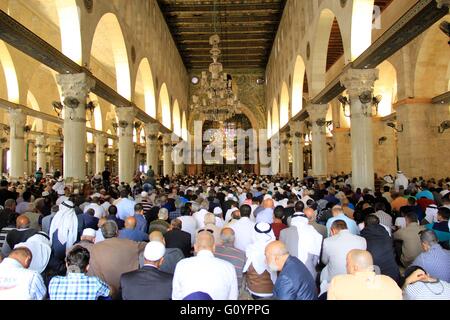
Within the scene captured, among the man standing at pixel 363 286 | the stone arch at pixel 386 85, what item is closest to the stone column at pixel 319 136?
the stone arch at pixel 386 85

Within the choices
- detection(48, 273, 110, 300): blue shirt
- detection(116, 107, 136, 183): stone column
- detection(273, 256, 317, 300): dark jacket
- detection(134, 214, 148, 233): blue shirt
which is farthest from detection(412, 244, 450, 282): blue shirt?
detection(116, 107, 136, 183): stone column

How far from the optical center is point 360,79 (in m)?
10.8

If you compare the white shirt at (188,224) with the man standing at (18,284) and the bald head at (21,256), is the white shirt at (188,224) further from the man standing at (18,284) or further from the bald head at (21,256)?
the man standing at (18,284)

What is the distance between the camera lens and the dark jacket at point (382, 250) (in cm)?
452

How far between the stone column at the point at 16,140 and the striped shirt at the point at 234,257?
1383cm

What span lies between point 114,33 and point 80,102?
5152 millimetres

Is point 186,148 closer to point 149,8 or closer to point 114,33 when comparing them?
point 149,8

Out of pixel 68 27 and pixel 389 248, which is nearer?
pixel 389 248

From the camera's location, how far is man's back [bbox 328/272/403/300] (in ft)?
9.09

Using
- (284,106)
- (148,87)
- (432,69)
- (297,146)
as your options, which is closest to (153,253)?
(432,69)

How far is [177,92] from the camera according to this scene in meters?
28.9

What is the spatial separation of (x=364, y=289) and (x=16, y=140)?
16.1m

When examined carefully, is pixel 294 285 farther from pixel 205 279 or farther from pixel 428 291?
pixel 428 291
